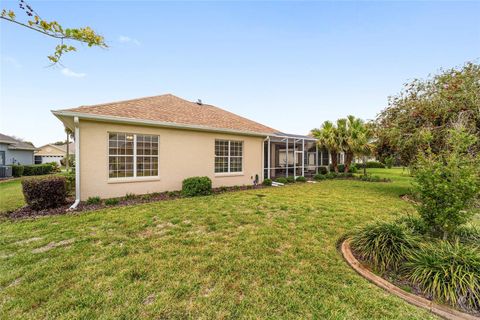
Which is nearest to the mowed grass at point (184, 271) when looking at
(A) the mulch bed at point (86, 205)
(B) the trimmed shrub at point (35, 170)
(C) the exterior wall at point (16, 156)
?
Answer: (A) the mulch bed at point (86, 205)

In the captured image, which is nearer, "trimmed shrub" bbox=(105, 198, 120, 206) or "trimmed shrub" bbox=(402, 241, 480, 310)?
"trimmed shrub" bbox=(402, 241, 480, 310)

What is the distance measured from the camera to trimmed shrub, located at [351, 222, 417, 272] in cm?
316

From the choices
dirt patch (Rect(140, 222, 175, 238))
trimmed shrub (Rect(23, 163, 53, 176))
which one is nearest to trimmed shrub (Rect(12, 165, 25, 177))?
trimmed shrub (Rect(23, 163, 53, 176))

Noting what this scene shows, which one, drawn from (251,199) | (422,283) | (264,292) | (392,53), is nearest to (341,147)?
(392,53)

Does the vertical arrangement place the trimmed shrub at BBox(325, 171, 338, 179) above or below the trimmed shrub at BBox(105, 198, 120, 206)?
above

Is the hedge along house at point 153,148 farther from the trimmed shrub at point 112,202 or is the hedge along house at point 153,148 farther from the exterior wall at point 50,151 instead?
the exterior wall at point 50,151

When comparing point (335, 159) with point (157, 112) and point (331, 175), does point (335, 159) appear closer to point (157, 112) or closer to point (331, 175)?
point (331, 175)

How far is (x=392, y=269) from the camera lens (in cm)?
312

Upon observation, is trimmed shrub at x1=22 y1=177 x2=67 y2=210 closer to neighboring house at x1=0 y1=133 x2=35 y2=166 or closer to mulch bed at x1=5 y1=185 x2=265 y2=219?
mulch bed at x1=5 y1=185 x2=265 y2=219

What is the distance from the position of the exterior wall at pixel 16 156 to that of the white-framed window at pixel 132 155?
19.9m

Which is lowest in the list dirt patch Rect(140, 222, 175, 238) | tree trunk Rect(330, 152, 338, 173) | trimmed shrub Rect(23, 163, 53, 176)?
dirt patch Rect(140, 222, 175, 238)

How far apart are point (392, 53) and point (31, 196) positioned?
1802cm

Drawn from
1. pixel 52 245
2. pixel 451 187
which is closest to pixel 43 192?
pixel 52 245

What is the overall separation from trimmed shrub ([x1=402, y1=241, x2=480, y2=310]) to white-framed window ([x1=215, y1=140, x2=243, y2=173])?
882cm
